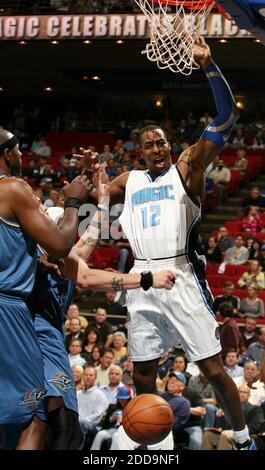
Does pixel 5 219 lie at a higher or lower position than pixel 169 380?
higher

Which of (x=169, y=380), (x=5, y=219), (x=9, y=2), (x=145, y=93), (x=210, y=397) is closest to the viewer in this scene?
(x=5, y=219)

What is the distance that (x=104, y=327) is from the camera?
11.4 meters

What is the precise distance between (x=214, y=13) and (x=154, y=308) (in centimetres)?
1294

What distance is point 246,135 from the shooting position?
19906 millimetres

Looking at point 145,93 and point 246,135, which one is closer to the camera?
point 246,135

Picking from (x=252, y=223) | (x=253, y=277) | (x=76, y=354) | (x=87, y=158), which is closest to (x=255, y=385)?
(x=76, y=354)

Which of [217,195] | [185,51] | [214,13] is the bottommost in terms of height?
[217,195]

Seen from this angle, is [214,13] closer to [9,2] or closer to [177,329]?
[9,2]

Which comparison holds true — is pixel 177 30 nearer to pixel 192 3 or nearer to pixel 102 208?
pixel 192 3

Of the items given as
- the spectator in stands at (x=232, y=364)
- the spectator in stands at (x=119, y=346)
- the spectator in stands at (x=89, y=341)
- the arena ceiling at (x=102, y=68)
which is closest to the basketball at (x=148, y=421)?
the spectator in stands at (x=232, y=364)

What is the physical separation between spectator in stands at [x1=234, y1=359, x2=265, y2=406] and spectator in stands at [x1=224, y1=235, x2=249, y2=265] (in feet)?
14.7

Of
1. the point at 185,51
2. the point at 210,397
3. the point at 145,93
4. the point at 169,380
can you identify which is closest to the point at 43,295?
the point at 185,51

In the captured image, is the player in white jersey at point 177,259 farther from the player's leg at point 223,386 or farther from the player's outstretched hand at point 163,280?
the player's outstretched hand at point 163,280

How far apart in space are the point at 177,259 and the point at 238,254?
28.2ft
